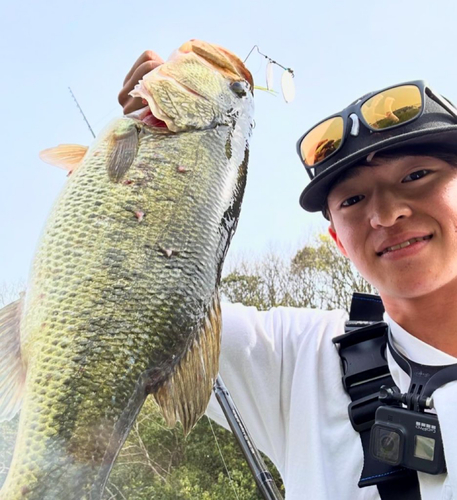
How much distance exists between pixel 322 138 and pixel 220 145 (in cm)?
57

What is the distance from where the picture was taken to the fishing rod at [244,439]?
7.77 feet

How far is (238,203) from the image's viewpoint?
1.84 meters

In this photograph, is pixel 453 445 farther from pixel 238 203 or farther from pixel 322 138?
pixel 322 138

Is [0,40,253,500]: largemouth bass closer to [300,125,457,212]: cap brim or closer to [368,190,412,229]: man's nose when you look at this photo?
[300,125,457,212]: cap brim

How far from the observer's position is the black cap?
6.29ft

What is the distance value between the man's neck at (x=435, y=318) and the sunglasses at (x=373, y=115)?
0.70 metres

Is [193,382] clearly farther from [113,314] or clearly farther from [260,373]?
[260,373]

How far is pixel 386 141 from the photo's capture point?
191 centimetres

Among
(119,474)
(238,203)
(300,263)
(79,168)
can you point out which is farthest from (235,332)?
(300,263)

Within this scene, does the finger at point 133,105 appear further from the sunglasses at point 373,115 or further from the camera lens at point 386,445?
the camera lens at point 386,445

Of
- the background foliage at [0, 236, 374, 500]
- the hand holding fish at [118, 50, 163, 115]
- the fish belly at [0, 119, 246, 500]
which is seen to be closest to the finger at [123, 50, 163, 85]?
the hand holding fish at [118, 50, 163, 115]

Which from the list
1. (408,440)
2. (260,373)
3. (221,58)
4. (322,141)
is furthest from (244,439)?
(221,58)

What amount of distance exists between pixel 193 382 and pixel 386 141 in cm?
116

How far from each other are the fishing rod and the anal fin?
27.5 inches
